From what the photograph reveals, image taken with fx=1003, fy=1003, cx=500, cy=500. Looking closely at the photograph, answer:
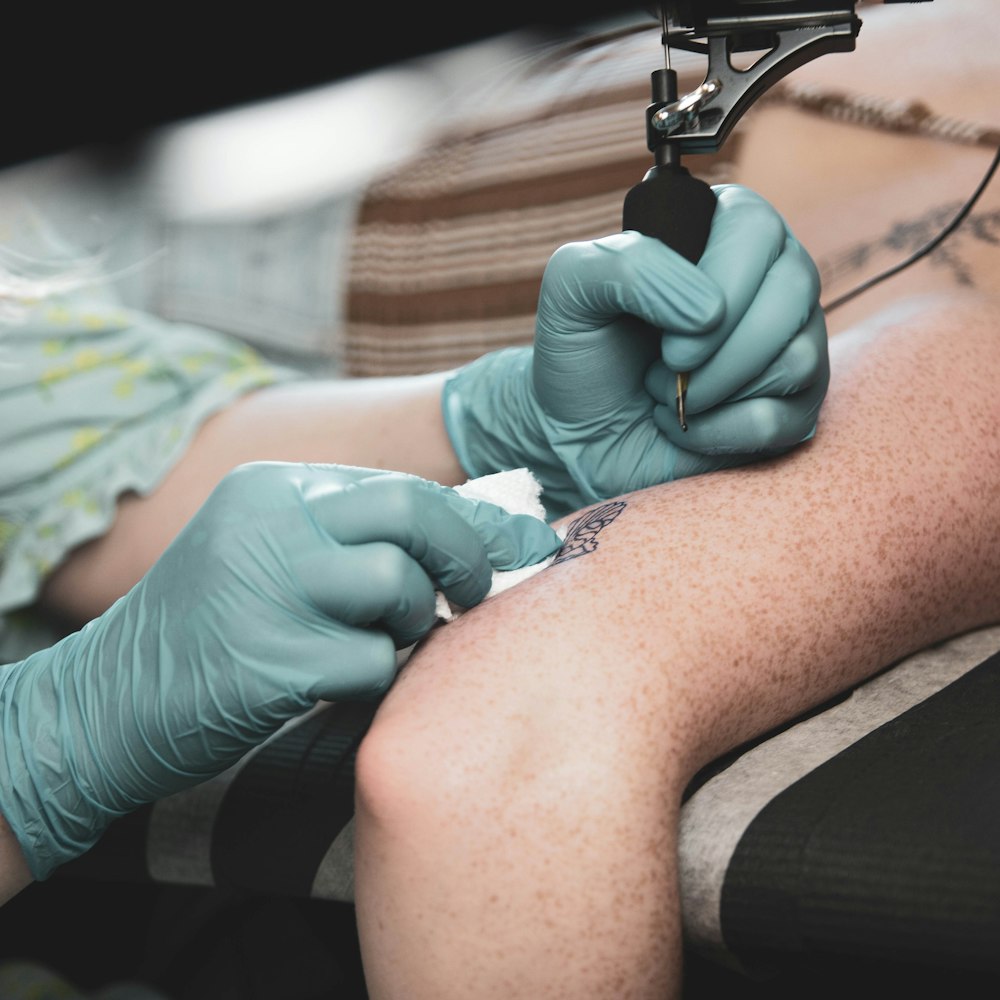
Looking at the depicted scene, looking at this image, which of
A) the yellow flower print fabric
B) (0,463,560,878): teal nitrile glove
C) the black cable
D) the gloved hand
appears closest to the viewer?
(0,463,560,878): teal nitrile glove

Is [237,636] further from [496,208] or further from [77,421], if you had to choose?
[496,208]

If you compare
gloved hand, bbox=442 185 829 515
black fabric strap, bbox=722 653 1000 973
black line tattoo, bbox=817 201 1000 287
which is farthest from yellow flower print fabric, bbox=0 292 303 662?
black fabric strap, bbox=722 653 1000 973

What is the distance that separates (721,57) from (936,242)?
67 centimetres

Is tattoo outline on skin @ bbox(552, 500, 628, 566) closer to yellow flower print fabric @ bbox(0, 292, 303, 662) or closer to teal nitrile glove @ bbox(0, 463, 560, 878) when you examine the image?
teal nitrile glove @ bbox(0, 463, 560, 878)

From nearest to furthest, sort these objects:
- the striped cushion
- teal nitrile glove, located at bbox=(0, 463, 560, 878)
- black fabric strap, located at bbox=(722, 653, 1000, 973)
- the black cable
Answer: black fabric strap, located at bbox=(722, 653, 1000, 973)
teal nitrile glove, located at bbox=(0, 463, 560, 878)
the black cable
the striped cushion

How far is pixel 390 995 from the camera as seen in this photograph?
0.80 m

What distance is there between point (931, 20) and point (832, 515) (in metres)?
1.03

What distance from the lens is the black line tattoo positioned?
1385mm

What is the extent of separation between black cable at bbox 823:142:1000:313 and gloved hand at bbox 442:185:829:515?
46 centimetres

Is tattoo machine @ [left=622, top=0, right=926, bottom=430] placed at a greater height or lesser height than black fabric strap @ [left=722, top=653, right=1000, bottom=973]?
greater

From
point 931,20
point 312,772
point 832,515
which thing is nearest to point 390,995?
point 312,772

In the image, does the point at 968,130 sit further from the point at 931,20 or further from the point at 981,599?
the point at 981,599

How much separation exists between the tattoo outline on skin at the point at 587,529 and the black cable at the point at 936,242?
2.07ft

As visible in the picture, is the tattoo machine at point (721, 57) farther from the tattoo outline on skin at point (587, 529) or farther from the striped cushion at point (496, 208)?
the striped cushion at point (496, 208)
